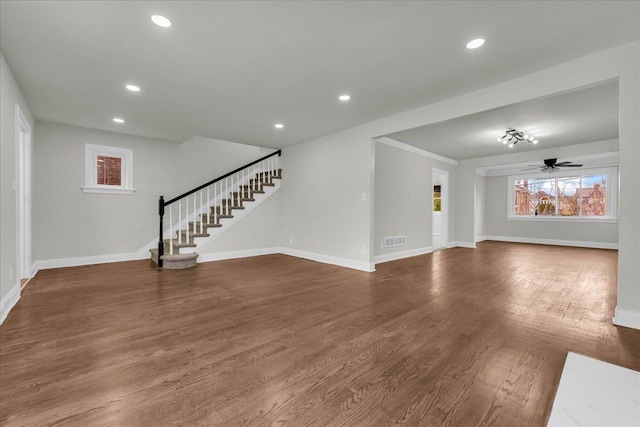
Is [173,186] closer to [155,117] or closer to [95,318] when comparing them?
[155,117]

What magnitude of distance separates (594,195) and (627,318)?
8174 mm

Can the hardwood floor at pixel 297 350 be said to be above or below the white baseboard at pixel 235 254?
below

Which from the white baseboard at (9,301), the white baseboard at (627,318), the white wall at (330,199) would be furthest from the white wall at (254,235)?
the white baseboard at (627,318)

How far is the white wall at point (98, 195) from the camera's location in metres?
4.94

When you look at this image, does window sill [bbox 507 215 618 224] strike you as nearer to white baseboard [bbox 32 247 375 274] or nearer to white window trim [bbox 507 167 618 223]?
white window trim [bbox 507 167 618 223]

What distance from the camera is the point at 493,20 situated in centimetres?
222

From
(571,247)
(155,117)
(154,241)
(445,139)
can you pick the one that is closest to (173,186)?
(154,241)

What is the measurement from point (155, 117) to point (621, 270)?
20.3 feet

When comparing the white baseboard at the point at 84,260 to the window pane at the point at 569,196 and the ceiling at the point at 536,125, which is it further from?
the window pane at the point at 569,196

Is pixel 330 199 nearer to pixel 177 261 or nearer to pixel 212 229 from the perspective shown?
pixel 212 229

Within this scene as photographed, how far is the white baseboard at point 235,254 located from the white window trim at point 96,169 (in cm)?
202

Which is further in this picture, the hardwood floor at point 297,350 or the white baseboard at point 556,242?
the white baseboard at point 556,242

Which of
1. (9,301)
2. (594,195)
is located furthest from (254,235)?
(594,195)

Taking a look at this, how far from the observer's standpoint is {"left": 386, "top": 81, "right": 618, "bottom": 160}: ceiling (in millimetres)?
3864
